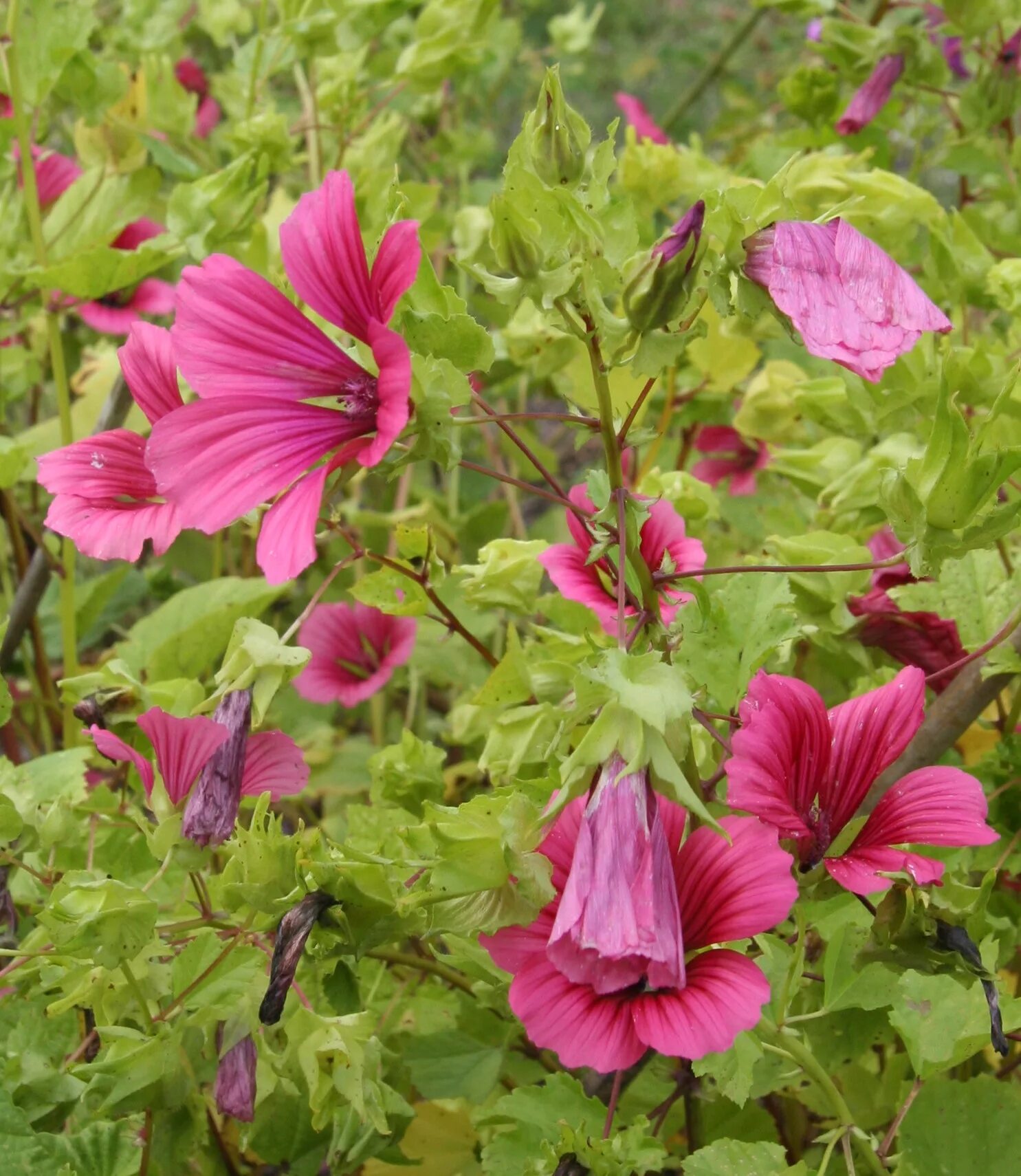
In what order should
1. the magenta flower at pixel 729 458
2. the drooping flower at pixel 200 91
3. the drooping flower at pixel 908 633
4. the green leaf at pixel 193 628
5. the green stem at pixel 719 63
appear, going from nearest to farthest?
the drooping flower at pixel 908 633 < the green leaf at pixel 193 628 < the magenta flower at pixel 729 458 < the drooping flower at pixel 200 91 < the green stem at pixel 719 63

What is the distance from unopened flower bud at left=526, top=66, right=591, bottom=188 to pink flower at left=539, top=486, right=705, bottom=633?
6.6 inches

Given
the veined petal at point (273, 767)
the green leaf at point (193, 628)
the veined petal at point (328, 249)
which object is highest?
the veined petal at point (328, 249)

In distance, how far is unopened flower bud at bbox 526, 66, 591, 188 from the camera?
1.50 feet

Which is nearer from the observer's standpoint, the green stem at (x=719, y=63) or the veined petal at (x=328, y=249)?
the veined petal at (x=328, y=249)

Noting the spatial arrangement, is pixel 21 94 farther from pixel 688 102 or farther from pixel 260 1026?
pixel 688 102

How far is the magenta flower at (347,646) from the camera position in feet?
3.21

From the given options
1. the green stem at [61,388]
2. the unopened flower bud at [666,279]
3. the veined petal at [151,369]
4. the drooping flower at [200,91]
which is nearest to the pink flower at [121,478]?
the veined petal at [151,369]

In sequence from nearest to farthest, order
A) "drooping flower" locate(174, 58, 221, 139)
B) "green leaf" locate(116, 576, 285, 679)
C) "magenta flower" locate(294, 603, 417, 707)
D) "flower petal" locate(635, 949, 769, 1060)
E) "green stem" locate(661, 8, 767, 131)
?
1. "flower petal" locate(635, 949, 769, 1060)
2. "green leaf" locate(116, 576, 285, 679)
3. "magenta flower" locate(294, 603, 417, 707)
4. "drooping flower" locate(174, 58, 221, 139)
5. "green stem" locate(661, 8, 767, 131)

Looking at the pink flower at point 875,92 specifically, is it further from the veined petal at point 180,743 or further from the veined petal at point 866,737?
the veined petal at point 180,743

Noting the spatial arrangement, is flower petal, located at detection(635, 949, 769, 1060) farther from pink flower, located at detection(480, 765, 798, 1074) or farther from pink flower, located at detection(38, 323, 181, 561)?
pink flower, located at detection(38, 323, 181, 561)

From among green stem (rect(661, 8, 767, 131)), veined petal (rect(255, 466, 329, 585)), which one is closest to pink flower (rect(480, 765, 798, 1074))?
veined petal (rect(255, 466, 329, 585))

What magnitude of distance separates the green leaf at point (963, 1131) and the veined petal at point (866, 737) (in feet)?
0.66

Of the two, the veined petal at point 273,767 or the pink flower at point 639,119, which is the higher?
the pink flower at point 639,119

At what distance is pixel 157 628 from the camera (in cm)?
Result: 91
